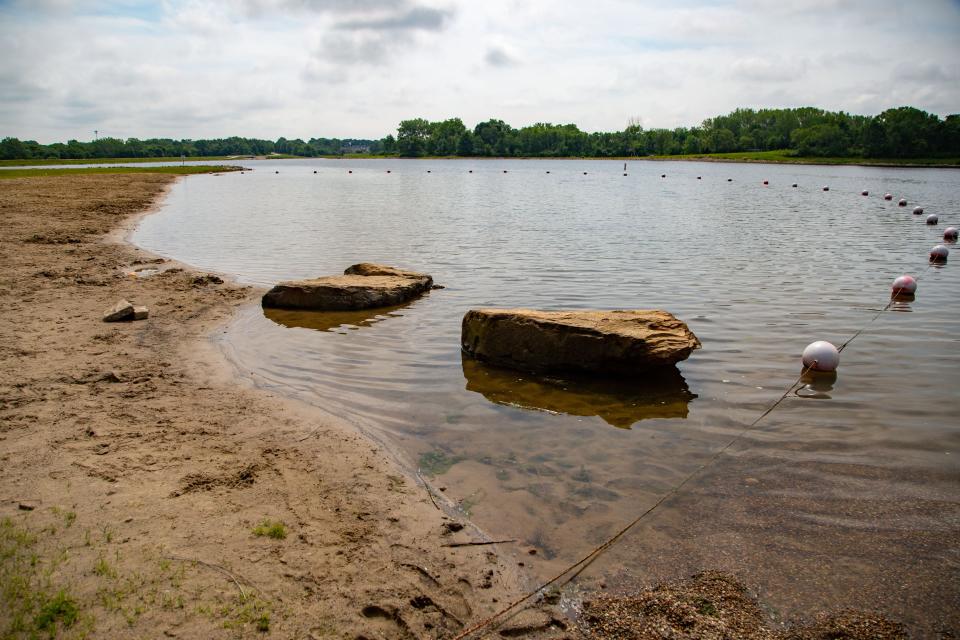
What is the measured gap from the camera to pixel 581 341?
8148mm

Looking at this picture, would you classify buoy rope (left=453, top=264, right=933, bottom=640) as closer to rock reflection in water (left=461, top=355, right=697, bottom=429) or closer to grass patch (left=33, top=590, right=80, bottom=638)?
rock reflection in water (left=461, top=355, right=697, bottom=429)

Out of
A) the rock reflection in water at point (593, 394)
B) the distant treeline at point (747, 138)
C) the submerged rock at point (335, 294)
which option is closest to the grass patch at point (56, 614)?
the rock reflection in water at point (593, 394)

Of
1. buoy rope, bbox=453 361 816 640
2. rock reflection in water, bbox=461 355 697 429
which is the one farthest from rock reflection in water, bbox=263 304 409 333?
buoy rope, bbox=453 361 816 640

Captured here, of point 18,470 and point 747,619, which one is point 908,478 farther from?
point 18,470

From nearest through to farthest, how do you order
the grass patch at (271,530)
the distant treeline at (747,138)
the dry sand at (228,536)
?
the dry sand at (228,536)
the grass patch at (271,530)
the distant treeline at (747,138)

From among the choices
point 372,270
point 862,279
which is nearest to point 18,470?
point 372,270

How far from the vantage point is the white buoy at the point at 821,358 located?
8.32 metres

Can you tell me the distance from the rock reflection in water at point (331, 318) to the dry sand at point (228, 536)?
10.0 feet

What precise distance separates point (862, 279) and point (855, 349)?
6451 mm

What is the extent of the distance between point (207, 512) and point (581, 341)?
5.06 metres

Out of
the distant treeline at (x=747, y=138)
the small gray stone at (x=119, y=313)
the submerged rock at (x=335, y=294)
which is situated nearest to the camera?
the small gray stone at (x=119, y=313)

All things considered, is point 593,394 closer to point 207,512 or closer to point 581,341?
point 581,341

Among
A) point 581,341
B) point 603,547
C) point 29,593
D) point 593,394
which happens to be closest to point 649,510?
point 603,547

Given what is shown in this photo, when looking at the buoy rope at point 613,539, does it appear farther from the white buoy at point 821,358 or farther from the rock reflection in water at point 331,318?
the rock reflection in water at point 331,318
